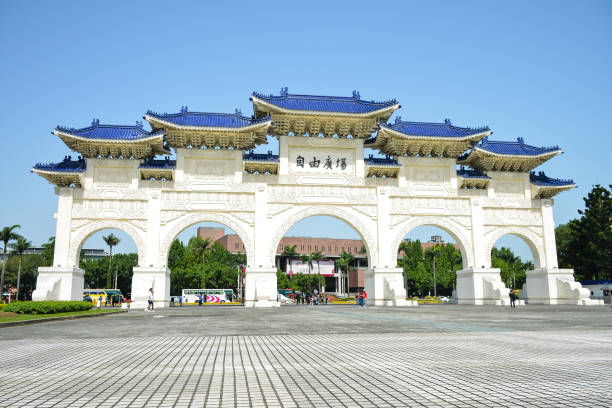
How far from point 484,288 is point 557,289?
4.59 metres

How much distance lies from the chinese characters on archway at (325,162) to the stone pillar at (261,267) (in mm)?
2507

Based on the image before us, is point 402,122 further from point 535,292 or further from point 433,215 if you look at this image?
point 535,292

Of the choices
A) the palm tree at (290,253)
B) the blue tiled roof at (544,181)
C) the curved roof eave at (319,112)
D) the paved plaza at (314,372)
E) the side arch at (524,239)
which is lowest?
the paved plaza at (314,372)

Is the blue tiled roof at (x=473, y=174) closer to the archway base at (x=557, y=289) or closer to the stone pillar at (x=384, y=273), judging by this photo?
the stone pillar at (x=384, y=273)

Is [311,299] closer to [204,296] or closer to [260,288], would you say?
[204,296]

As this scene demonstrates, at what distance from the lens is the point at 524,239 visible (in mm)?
28438

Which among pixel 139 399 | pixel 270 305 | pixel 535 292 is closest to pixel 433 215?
pixel 535 292

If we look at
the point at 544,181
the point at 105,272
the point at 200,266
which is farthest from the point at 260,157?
the point at 105,272

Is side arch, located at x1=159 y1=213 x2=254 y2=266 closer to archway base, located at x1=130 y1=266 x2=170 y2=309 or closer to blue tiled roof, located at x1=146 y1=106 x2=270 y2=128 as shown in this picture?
archway base, located at x1=130 y1=266 x2=170 y2=309

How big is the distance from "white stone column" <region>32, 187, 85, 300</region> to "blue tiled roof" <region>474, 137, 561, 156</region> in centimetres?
2311

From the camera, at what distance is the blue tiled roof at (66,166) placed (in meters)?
24.4

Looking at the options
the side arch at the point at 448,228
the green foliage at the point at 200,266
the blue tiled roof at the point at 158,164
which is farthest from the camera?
the green foliage at the point at 200,266

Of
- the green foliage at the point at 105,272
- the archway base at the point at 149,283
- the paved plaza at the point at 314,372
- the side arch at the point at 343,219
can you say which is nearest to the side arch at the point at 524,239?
the side arch at the point at 343,219

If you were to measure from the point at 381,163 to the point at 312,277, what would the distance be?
44.8 m
